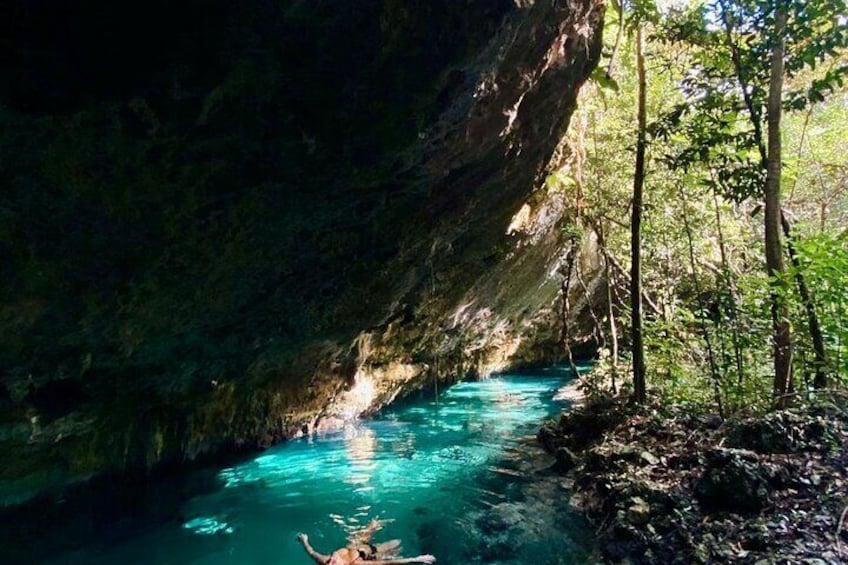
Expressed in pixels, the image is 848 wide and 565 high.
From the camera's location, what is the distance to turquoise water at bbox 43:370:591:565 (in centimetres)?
688

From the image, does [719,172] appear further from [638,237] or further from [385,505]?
[385,505]

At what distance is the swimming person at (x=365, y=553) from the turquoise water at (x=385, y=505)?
19 cm

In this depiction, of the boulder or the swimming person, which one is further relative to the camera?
the boulder

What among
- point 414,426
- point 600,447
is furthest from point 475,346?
point 600,447

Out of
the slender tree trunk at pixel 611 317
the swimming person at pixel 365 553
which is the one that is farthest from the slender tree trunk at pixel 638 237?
the swimming person at pixel 365 553

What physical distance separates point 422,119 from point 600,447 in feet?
19.1

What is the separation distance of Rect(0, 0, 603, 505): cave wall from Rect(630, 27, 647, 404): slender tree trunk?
1.69 meters

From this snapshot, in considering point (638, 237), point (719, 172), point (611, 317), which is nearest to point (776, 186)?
point (719, 172)

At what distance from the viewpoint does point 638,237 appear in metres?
10.1

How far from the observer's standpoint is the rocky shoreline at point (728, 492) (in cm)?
513

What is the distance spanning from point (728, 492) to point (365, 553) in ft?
12.7

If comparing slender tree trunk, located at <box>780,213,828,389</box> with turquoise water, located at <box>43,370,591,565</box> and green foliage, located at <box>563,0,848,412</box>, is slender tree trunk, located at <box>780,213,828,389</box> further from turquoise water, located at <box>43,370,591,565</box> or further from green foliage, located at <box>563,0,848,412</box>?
turquoise water, located at <box>43,370,591,565</box>

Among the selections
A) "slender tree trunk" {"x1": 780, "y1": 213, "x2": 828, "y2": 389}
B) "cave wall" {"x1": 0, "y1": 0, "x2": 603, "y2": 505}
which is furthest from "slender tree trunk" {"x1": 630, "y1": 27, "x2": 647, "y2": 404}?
"slender tree trunk" {"x1": 780, "y1": 213, "x2": 828, "y2": 389}

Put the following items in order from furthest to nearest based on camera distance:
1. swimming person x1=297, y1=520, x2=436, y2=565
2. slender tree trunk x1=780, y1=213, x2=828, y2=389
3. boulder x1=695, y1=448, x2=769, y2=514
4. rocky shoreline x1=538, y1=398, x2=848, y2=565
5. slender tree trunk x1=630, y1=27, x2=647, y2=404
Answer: slender tree trunk x1=630, y1=27, x2=647, y2=404 < slender tree trunk x1=780, y1=213, x2=828, y2=389 < boulder x1=695, y1=448, x2=769, y2=514 < swimming person x1=297, y1=520, x2=436, y2=565 < rocky shoreline x1=538, y1=398, x2=848, y2=565
